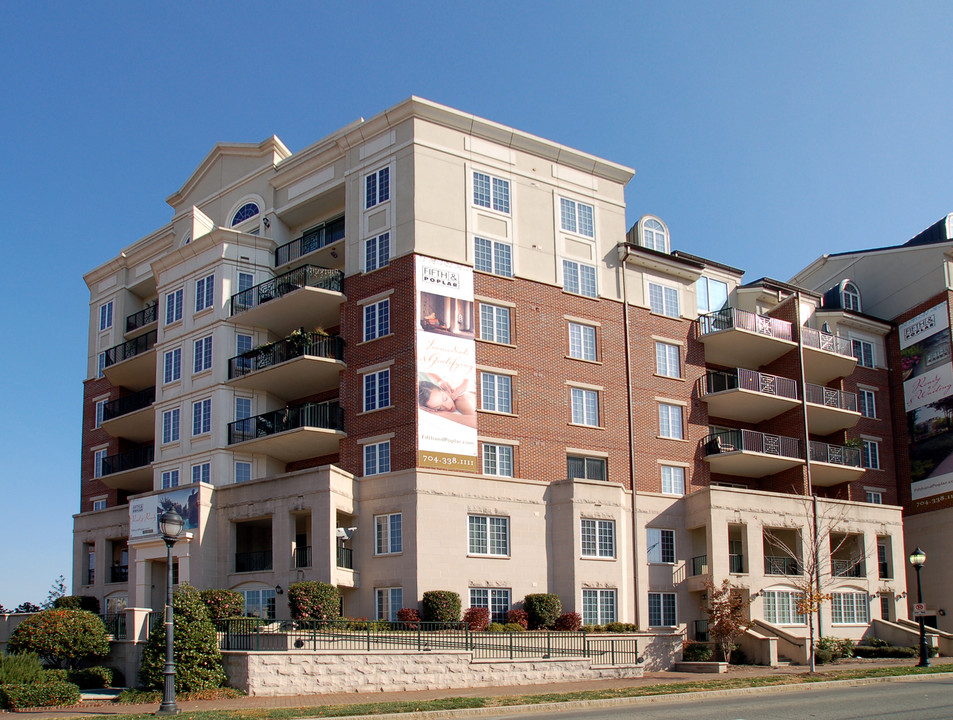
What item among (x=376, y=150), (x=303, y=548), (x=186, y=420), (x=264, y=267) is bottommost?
(x=303, y=548)

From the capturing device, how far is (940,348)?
53375mm

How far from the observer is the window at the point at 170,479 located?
46.9m

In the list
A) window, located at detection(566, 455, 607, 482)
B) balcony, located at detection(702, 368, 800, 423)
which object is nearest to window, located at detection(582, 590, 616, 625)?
window, located at detection(566, 455, 607, 482)

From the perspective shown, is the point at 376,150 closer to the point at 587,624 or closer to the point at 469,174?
the point at 469,174

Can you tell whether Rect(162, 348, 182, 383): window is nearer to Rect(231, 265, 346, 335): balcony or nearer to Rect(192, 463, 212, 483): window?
Rect(231, 265, 346, 335): balcony

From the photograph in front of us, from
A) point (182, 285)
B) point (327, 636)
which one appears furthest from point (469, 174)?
point (327, 636)

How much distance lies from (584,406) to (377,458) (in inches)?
379

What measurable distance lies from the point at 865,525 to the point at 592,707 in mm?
29264

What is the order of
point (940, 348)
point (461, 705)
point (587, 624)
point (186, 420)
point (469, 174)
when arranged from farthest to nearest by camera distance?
1. point (940, 348)
2. point (186, 420)
3. point (469, 174)
4. point (587, 624)
5. point (461, 705)

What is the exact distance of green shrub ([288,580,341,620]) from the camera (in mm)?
35125

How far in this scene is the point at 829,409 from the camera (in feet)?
168

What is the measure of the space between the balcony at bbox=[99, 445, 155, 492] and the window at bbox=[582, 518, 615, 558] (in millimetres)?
22532

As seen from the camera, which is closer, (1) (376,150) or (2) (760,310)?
(1) (376,150)

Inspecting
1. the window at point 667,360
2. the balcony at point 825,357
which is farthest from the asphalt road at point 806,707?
the balcony at point 825,357
